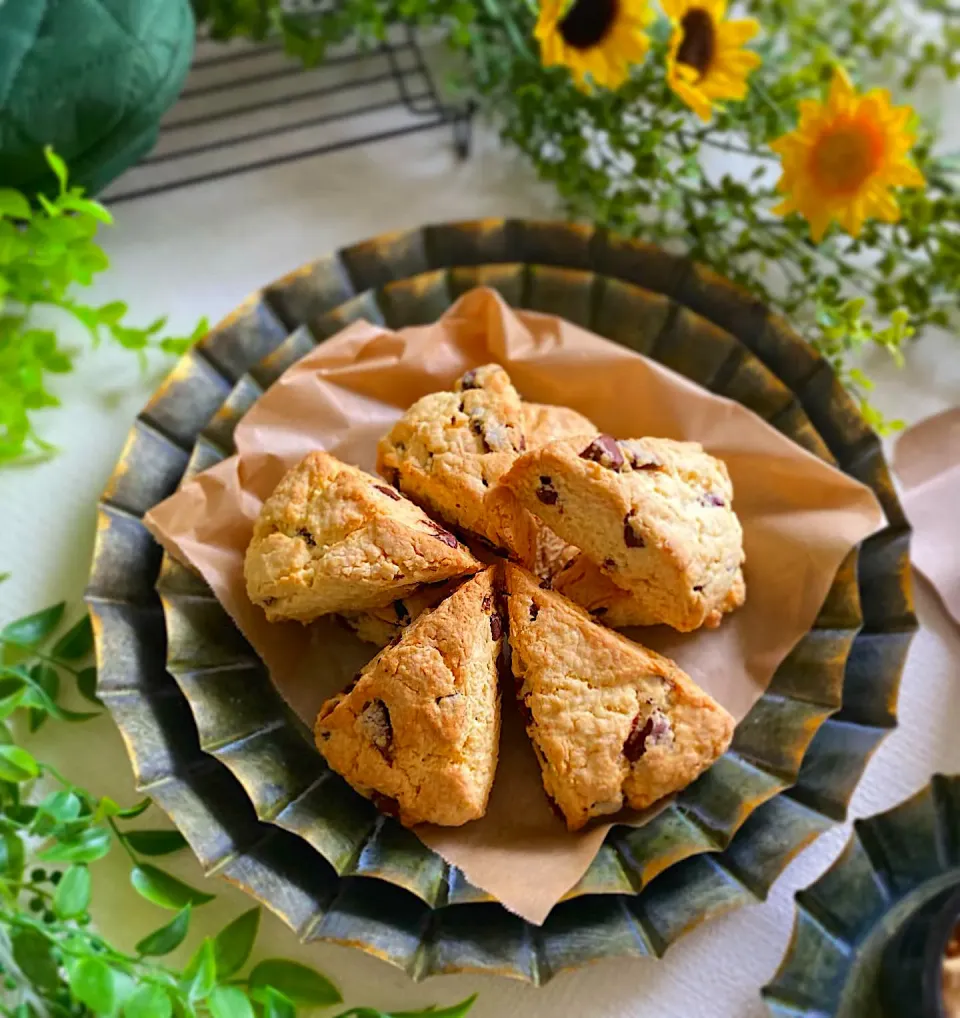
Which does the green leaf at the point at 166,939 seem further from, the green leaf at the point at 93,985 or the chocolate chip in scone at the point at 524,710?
the chocolate chip in scone at the point at 524,710

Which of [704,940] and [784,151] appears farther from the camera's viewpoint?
[784,151]

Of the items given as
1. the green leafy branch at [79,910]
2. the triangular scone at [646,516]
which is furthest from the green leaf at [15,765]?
the triangular scone at [646,516]

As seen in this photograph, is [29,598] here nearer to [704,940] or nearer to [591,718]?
[591,718]

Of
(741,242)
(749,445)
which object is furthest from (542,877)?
(741,242)

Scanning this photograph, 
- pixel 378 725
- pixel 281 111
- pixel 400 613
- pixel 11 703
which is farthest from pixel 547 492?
pixel 281 111

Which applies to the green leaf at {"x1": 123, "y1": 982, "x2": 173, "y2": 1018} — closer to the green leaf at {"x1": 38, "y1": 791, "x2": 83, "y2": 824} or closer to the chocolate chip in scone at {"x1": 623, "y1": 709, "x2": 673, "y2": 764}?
the green leaf at {"x1": 38, "y1": 791, "x2": 83, "y2": 824}

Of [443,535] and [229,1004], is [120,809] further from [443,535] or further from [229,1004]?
[443,535]
